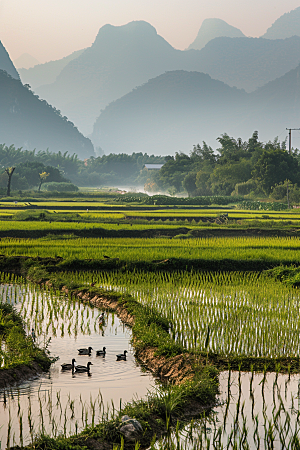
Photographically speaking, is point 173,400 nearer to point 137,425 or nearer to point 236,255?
point 137,425

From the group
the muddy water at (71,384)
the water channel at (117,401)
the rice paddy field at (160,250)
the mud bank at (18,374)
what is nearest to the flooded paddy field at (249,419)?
the water channel at (117,401)

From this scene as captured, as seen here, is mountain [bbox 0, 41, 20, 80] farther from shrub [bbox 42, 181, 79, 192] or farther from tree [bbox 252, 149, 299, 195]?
tree [bbox 252, 149, 299, 195]

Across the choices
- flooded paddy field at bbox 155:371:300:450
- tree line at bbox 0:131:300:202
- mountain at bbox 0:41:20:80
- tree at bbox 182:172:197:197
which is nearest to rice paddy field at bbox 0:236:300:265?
flooded paddy field at bbox 155:371:300:450

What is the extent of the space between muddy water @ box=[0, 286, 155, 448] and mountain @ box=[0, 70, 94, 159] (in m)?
130

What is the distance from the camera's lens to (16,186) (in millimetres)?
63000

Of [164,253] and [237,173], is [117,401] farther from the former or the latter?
[237,173]

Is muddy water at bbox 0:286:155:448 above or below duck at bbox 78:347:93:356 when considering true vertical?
below

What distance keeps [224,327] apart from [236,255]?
23.1ft

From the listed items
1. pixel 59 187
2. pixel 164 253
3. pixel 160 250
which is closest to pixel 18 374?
pixel 164 253

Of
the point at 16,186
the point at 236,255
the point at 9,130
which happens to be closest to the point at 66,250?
the point at 236,255

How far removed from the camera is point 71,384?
5391 mm

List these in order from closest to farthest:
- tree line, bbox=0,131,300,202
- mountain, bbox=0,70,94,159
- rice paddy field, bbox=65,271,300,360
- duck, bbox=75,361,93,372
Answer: duck, bbox=75,361,93,372 < rice paddy field, bbox=65,271,300,360 < tree line, bbox=0,131,300,202 < mountain, bbox=0,70,94,159

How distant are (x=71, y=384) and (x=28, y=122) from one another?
467ft

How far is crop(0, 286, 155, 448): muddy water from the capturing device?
441cm
